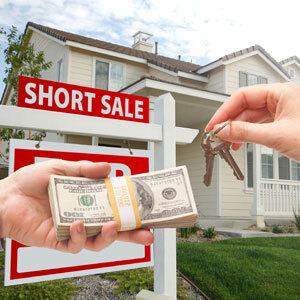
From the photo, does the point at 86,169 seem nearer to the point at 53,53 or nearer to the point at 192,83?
the point at 192,83

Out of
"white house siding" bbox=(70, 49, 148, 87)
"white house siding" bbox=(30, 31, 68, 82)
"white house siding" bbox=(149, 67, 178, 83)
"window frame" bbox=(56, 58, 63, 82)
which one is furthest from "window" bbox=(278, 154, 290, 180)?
"window frame" bbox=(56, 58, 63, 82)

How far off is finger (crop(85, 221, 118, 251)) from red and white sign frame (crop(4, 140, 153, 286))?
1.00 meters

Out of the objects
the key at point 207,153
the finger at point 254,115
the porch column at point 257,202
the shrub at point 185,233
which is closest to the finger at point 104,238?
the key at point 207,153

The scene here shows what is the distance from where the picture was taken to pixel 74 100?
2572 mm

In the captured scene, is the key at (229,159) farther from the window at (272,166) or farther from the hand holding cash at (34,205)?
the window at (272,166)

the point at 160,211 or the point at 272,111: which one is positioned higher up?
the point at 272,111

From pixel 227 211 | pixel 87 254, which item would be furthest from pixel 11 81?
pixel 87 254

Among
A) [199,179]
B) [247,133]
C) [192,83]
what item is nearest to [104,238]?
[247,133]

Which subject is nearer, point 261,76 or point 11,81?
point 11,81

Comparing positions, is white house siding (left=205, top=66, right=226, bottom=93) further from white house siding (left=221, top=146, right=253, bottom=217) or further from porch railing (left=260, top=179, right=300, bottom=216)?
porch railing (left=260, top=179, right=300, bottom=216)

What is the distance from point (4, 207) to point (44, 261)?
0.83 metres

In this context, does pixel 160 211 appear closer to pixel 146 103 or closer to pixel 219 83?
pixel 146 103

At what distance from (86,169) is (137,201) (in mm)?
258

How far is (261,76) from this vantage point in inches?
483
